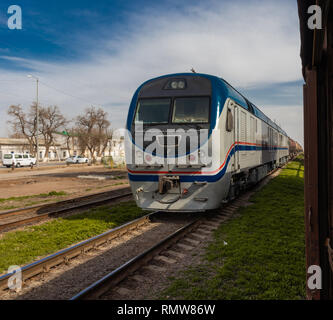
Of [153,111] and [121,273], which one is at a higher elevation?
[153,111]

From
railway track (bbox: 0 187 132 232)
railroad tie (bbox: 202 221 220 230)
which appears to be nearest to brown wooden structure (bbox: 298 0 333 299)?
railroad tie (bbox: 202 221 220 230)

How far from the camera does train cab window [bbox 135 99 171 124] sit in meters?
7.96

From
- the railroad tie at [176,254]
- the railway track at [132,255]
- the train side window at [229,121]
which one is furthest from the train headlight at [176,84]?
the railroad tie at [176,254]

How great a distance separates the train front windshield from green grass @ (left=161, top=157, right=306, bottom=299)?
2973mm

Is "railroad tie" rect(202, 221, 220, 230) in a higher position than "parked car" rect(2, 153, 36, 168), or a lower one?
lower

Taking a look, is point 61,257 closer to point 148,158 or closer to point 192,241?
point 192,241

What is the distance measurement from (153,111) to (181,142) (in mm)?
1282

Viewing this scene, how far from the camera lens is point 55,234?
23.5ft

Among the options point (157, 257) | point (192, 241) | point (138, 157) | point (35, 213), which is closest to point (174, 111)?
point (138, 157)

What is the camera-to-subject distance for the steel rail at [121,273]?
4.05m

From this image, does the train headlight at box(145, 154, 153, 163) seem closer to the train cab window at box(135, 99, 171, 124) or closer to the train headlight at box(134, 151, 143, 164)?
the train headlight at box(134, 151, 143, 164)

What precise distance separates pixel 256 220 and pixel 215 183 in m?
1.78
